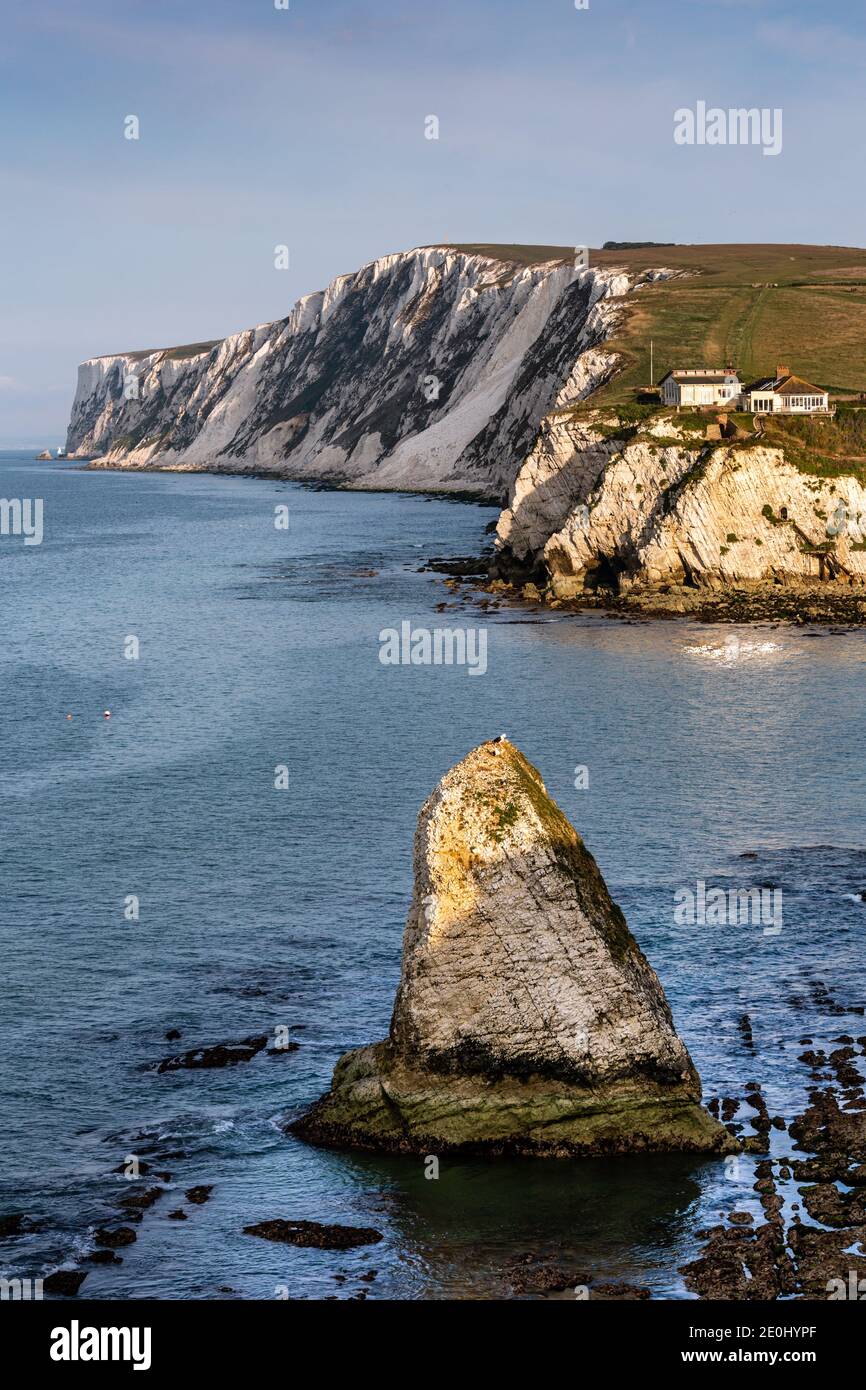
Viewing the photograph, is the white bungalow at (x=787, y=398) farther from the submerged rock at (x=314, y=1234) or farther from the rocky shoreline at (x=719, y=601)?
the submerged rock at (x=314, y=1234)

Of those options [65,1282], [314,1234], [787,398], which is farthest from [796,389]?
[65,1282]

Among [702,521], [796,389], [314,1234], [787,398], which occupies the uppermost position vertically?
[796,389]

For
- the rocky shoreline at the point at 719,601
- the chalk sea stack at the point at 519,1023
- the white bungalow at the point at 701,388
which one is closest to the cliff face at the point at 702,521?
the rocky shoreline at the point at 719,601

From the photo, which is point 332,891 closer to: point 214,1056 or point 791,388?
point 214,1056

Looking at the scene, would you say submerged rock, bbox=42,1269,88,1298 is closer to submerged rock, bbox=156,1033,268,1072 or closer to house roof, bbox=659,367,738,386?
submerged rock, bbox=156,1033,268,1072

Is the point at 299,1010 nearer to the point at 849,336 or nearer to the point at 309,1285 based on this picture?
the point at 309,1285
